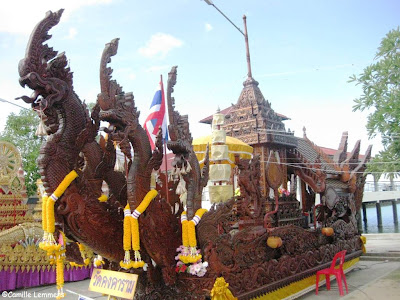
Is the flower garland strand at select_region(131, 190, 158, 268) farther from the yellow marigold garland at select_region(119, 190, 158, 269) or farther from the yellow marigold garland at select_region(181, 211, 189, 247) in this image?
the yellow marigold garland at select_region(181, 211, 189, 247)

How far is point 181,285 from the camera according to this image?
16.1 ft

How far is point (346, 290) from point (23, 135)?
16203mm

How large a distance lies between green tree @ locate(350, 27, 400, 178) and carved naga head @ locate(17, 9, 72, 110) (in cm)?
590

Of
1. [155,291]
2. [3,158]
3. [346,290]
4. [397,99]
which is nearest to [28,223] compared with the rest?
[3,158]

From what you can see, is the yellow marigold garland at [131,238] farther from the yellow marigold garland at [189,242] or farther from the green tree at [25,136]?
the green tree at [25,136]

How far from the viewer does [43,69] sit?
407 cm

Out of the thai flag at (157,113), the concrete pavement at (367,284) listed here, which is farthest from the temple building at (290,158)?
the thai flag at (157,113)

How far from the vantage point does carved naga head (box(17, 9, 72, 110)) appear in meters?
3.94

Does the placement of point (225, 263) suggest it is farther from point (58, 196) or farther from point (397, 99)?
point (397, 99)

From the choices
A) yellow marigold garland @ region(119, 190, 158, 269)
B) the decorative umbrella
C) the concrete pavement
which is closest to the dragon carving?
yellow marigold garland @ region(119, 190, 158, 269)

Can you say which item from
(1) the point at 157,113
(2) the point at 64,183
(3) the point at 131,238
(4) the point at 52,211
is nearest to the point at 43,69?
(2) the point at 64,183

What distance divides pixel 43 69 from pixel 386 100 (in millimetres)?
6258

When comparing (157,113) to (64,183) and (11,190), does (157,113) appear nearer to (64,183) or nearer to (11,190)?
(64,183)

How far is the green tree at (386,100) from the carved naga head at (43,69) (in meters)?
5.90
